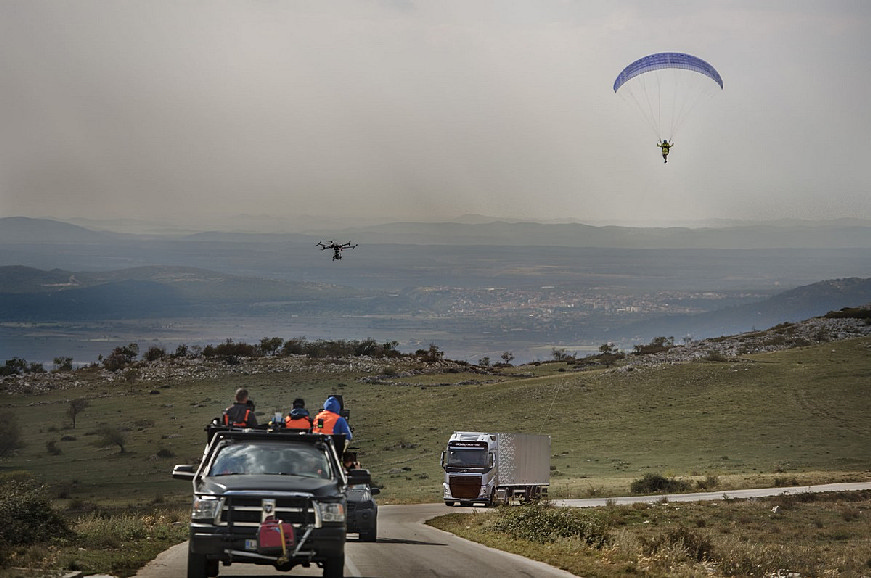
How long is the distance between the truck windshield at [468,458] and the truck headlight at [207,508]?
121ft

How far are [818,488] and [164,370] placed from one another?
4284 inches

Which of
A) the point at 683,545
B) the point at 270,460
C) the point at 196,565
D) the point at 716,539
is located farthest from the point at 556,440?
the point at 196,565

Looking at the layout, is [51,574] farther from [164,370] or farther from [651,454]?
[164,370]

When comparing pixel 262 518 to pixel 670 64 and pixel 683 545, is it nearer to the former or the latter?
pixel 683 545

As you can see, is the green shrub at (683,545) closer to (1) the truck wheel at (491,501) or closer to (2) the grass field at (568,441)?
(2) the grass field at (568,441)

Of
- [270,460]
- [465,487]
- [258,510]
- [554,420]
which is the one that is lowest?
[465,487]

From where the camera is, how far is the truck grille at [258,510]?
1598 centimetres

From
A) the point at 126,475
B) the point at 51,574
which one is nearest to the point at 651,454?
the point at 126,475

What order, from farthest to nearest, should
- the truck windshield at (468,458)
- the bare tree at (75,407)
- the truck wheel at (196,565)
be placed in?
the bare tree at (75,407) < the truck windshield at (468,458) < the truck wheel at (196,565)

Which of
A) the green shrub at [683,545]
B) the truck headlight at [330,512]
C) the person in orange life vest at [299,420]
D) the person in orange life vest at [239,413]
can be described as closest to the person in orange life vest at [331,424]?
the person in orange life vest at [299,420]

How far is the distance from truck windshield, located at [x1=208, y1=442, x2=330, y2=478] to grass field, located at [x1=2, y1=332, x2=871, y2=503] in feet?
149

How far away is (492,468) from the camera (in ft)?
173

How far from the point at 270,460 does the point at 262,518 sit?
150 centimetres

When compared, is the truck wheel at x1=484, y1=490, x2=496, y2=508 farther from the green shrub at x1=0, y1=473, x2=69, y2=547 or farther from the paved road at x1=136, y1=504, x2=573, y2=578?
the green shrub at x1=0, y1=473, x2=69, y2=547
